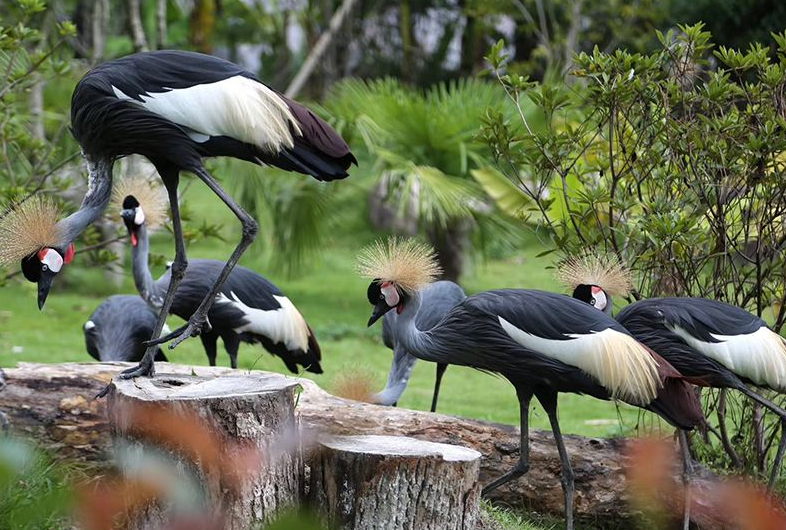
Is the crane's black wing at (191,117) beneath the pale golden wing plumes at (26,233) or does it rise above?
above

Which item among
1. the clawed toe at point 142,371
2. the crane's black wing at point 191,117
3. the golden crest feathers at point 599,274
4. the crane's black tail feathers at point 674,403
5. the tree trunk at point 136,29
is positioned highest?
the tree trunk at point 136,29

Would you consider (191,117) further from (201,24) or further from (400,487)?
(201,24)

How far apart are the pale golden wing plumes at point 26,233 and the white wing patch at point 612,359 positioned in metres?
1.83

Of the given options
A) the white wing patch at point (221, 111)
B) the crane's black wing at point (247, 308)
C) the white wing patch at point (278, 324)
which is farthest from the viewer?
the white wing patch at point (278, 324)

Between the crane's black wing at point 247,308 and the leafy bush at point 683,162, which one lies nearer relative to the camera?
the leafy bush at point 683,162

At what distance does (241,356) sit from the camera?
8422mm

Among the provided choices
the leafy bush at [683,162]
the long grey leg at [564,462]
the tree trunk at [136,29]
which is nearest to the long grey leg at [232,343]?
the leafy bush at [683,162]

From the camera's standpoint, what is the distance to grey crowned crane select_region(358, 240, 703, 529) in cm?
388

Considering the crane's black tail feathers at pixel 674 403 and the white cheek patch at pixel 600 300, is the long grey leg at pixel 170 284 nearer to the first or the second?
the white cheek patch at pixel 600 300

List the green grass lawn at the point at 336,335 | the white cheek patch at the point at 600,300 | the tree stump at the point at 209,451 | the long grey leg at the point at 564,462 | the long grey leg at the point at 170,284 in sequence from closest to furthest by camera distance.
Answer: the tree stump at the point at 209,451, the long grey leg at the point at 170,284, the long grey leg at the point at 564,462, the white cheek patch at the point at 600,300, the green grass lawn at the point at 336,335

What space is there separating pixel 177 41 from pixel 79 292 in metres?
5.34

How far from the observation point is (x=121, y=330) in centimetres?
600

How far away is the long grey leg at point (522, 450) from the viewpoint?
4.15 meters

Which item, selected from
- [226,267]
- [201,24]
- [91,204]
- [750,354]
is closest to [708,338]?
[750,354]
